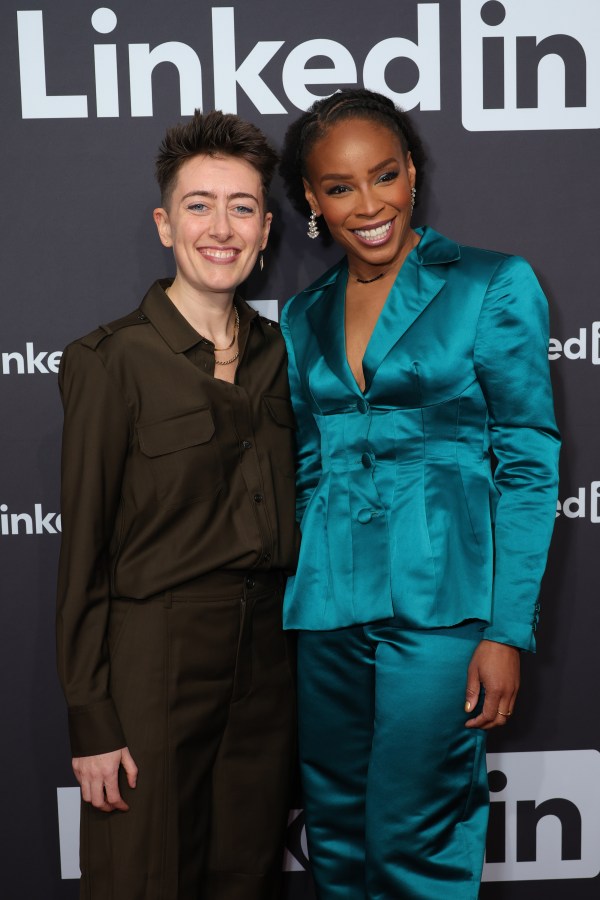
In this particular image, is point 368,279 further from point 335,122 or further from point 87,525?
point 87,525

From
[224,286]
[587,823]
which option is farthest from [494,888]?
[224,286]

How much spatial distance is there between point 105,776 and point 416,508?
2.50 ft

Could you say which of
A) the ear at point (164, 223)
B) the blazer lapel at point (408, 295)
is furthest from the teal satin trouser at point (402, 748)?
the ear at point (164, 223)

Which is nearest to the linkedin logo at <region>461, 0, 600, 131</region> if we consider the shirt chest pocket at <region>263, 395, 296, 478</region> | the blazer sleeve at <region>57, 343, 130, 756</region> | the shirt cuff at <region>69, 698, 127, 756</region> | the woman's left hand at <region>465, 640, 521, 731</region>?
the shirt chest pocket at <region>263, 395, 296, 478</region>

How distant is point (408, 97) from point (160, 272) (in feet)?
2.40

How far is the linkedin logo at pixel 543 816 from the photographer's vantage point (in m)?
2.52

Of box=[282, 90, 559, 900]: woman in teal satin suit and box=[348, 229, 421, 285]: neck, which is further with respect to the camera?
box=[348, 229, 421, 285]: neck

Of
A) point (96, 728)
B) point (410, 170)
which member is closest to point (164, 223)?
point (410, 170)

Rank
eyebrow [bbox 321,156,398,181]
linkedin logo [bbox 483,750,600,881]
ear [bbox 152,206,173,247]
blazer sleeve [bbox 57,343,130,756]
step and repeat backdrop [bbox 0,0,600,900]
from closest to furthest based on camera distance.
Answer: blazer sleeve [bbox 57,343,130,756] → eyebrow [bbox 321,156,398,181] → ear [bbox 152,206,173,247] → step and repeat backdrop [bbox 0,0,600,900] → linkedin logo [bbox 483,750,600,881]

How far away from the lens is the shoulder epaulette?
5.84 feet

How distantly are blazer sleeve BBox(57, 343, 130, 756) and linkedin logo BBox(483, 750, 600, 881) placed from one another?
1.19m

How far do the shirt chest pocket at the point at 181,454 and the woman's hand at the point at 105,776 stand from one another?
0.48 meters

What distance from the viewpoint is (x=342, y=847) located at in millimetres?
2045

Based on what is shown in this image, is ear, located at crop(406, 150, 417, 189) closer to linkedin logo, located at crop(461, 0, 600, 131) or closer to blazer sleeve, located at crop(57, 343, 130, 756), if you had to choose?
linkedin logo, located at crop(461, 0, 600, 131)
